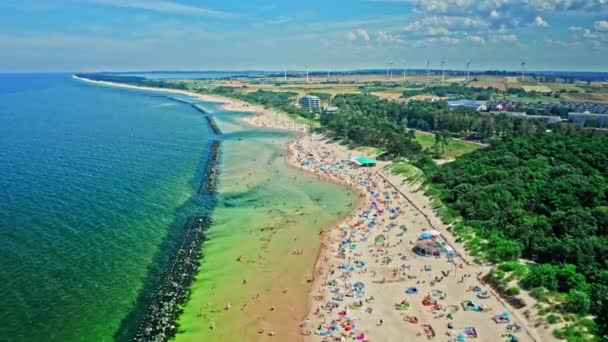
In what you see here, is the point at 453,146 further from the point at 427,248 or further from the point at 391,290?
the point at 391,290

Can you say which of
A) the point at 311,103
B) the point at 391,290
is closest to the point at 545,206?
the point at 391,290

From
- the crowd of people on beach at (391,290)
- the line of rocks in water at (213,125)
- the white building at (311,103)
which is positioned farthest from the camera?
the white building at (311,103)

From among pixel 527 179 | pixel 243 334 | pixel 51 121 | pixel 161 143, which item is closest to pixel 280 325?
pixel 243 334

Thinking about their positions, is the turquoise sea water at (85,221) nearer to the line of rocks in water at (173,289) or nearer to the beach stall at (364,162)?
the line of rocks in water at (173,289)

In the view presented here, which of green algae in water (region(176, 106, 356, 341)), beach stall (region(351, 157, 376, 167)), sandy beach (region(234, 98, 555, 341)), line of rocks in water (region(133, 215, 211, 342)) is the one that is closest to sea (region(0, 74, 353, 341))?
green algae in water (region(176, 106, 356, 341))

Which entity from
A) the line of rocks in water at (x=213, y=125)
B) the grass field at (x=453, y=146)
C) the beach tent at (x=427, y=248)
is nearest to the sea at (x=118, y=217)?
the beach tent at (x=427, y=248)

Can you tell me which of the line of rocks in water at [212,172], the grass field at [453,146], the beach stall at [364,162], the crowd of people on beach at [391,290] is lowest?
the crowd of people on beach at [391,290]

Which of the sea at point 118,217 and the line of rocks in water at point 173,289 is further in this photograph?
the sea at point 118,217
